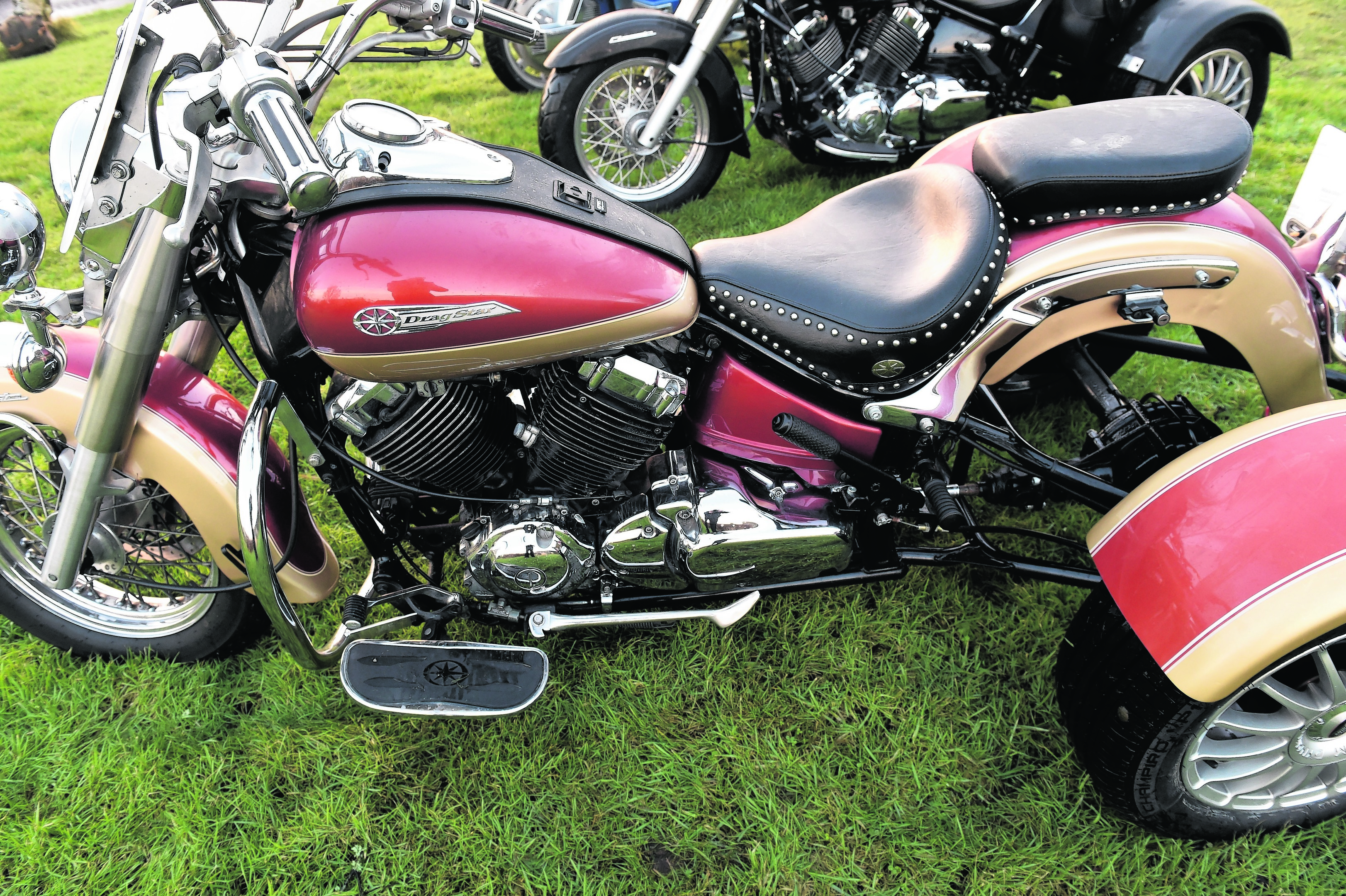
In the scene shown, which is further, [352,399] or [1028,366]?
[1028,366]

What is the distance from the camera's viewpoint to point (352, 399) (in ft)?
5.35

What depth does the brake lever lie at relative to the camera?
4.26 feet

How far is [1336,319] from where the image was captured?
6.34ft

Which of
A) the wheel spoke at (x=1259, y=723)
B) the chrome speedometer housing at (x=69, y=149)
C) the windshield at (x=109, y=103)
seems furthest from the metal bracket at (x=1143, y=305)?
the chrome speedometer housing at (x=69, y=149)

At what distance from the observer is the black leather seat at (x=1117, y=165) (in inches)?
68.5

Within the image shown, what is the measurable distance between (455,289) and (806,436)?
2.70 feet

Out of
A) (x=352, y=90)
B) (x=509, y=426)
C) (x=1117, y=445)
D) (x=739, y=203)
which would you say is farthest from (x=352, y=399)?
(x=352, y=90)

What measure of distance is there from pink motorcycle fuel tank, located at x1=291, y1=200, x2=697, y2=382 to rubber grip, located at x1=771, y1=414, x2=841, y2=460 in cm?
41

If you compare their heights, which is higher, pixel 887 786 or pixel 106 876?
pixel 887 786

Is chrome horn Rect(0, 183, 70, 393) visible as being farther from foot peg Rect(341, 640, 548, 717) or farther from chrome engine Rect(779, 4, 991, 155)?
chrome engine Rect(779, 4, 991, 155)

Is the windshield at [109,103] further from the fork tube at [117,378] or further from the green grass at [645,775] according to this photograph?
the green grass at [645,775]

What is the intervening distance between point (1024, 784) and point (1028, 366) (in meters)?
1.33

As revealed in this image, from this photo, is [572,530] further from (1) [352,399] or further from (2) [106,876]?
(2) [106,876]

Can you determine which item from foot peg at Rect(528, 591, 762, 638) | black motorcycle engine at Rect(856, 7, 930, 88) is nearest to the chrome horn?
foot peg at Rect(528, 591, 762, 638)
